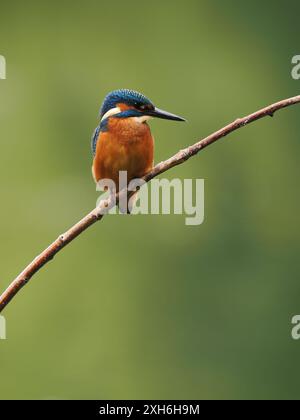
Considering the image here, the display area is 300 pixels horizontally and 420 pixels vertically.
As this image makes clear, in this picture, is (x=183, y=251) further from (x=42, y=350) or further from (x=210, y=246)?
(x=42, y=350)

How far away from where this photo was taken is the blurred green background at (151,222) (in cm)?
450

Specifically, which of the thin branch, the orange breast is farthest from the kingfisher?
the thin branch

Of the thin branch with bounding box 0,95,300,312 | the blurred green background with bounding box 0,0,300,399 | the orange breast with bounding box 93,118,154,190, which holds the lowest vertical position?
the thin branch with bounding box 0,95,300,312

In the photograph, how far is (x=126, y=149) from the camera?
2047 mm

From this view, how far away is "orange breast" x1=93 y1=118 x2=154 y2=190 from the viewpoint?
203 cm

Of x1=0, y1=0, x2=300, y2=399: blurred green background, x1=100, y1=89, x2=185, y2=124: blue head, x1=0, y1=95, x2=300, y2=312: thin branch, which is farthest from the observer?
x1=0, y1=0, x2=300, y2=399: blurred green background

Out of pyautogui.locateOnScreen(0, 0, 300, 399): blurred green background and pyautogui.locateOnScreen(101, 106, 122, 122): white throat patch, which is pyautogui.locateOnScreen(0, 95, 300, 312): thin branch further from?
pyautogui.locateOnScreen(0, 0, 300, 399): blurred green background

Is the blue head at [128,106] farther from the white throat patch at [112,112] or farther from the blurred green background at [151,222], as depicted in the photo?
→ the blurred green background at [151,222]

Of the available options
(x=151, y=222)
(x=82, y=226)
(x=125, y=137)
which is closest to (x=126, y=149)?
(x=125, y=137)

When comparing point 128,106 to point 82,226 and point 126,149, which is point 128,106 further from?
point 82,226

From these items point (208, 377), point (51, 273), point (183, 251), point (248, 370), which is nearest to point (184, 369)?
point (208, 377)

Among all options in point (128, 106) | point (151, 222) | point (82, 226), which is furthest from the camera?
point (151, 222)

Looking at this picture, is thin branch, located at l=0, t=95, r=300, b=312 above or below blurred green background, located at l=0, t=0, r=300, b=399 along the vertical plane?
below

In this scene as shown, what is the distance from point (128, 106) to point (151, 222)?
2.71 metres
